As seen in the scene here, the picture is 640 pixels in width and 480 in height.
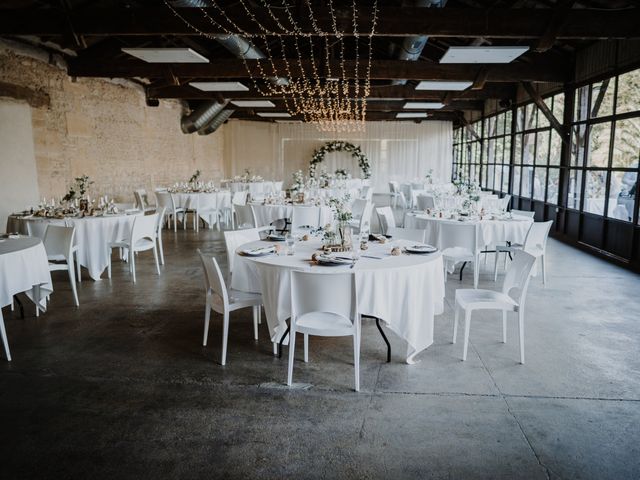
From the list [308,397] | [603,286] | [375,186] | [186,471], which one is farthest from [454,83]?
[375,186]

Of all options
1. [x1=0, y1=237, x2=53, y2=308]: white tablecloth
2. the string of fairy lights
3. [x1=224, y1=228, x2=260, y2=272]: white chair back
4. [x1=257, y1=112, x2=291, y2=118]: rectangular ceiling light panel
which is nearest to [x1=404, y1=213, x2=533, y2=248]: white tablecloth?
[x1=224, y1=228, x2=260, y2=272]: white chair back

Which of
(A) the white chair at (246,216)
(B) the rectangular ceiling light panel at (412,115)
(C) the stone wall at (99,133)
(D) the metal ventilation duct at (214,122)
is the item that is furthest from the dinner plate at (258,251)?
(B) the rectangular ceiling light panel at (412,115)

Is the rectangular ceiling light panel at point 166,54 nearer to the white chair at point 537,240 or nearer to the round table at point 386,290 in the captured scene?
the round table at point 386,290

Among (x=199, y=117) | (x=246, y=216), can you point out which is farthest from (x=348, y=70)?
(x=199, y=117)

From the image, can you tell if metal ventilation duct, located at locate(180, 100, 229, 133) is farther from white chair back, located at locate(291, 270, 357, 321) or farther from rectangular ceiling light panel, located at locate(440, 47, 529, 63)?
white chair back, located at locate(291, 270, 357, 321)

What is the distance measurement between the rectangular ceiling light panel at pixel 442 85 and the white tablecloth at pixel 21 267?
7.97 meters

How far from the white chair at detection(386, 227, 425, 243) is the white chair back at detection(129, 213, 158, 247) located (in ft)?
10.8

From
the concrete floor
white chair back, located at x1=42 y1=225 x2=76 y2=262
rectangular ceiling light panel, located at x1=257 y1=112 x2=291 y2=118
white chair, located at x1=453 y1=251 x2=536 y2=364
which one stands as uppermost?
rectangular ceiling light panel, located at x1=257 y1=112 x2=291 y2=118

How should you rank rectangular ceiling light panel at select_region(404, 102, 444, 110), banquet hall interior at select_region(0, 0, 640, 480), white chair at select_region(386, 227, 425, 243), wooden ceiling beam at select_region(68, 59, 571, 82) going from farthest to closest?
rectangular ceiling light panel at select_region(404, 102, 444, 110) → wooden ceiling beam at select_region(68, 59, 571, 82) → white chair at select_region(386, 227, 425, 243) → banquet hall interior at select_region(0, 0, 640, 480)

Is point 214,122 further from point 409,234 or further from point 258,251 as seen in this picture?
point 258,251

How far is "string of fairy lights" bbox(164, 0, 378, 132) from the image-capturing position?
6.55 m

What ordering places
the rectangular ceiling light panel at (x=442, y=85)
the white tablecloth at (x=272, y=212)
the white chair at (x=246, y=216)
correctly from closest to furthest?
1. the white chair at (x=246, y=216)
2. the white tablecloth at (x=272, y=212)
3. the rectangular ceiling light panel at (x=442, y=85)

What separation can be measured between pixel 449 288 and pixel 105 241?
446cm

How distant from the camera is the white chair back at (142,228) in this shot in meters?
6.48
